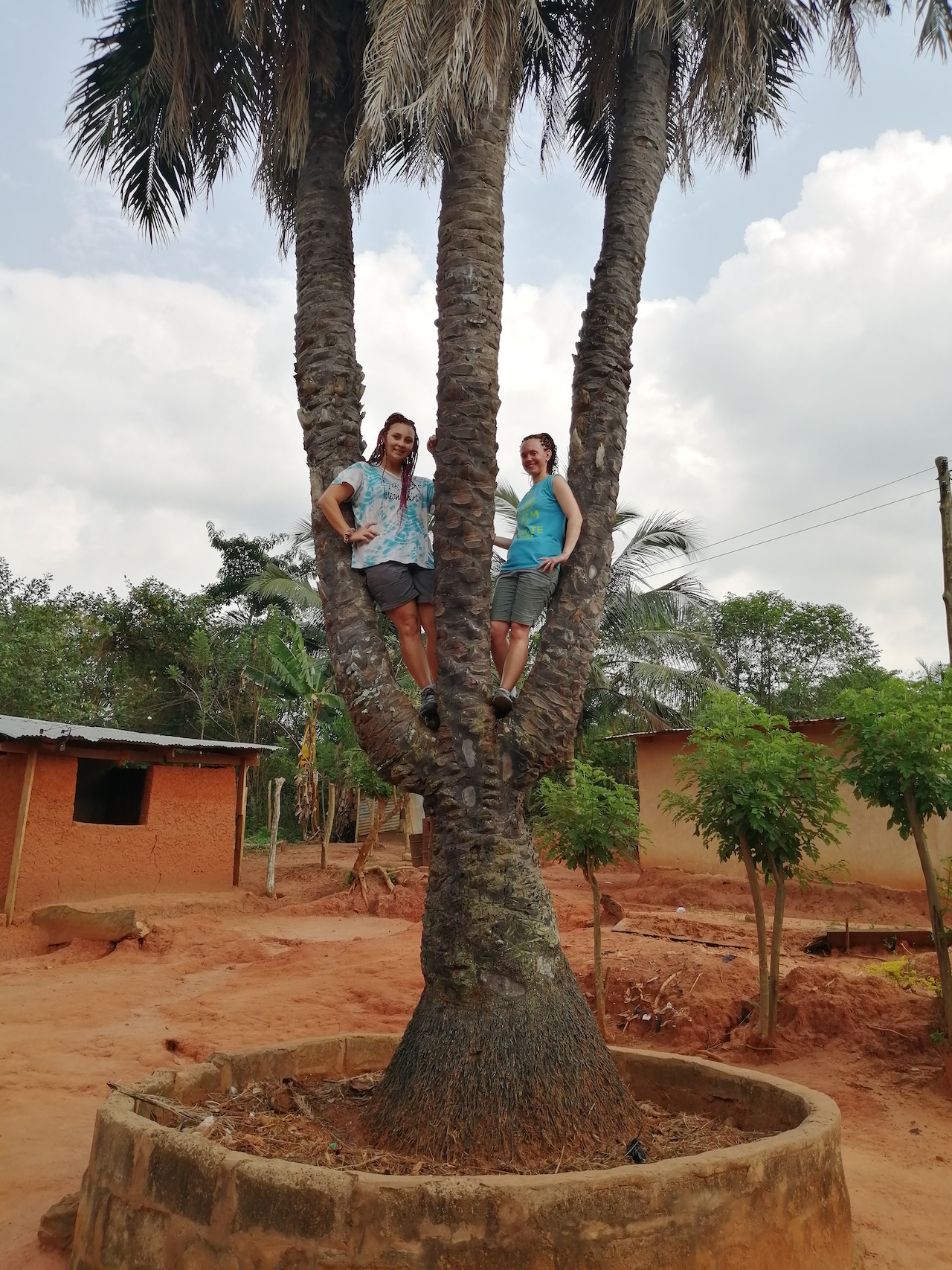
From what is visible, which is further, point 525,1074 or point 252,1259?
point 525,1074

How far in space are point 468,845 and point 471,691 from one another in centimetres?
70

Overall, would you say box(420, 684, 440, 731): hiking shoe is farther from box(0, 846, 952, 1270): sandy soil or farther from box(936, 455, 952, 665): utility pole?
box(936, 455, 952, 665): utility pole

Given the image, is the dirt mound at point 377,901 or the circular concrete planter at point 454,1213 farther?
the dirt mound at point 377,901

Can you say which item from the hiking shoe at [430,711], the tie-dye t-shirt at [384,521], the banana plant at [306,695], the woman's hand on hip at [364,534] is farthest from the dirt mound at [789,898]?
the woman's hand on hip at [364,534]

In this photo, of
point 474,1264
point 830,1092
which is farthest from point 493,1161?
point 830,1092

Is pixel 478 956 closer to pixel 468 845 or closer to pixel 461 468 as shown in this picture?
pixel 468 845

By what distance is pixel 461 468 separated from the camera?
14.5 feet

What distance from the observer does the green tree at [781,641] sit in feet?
99.6

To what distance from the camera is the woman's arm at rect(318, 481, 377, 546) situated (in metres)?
4.38

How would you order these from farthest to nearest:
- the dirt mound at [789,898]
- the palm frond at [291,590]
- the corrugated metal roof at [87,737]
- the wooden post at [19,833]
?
1. the palm frond at [291,590]
2. the dirt mound at [789,898]
3. the corrugated metal roof at [87,737]
4. the wooden post at [19,833]

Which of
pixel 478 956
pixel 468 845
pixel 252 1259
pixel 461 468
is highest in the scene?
pixel 461 468

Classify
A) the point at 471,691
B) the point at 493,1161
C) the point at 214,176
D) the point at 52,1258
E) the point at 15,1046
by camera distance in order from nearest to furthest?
the point at 493,1161
the point at 52,1258
the point at 471,691
the point at 214,176
the point at 15,1046

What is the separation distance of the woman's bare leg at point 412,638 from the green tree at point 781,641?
2647 centimetres

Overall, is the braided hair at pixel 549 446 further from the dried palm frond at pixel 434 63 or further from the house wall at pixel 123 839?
the house wall at pixel 123 839
